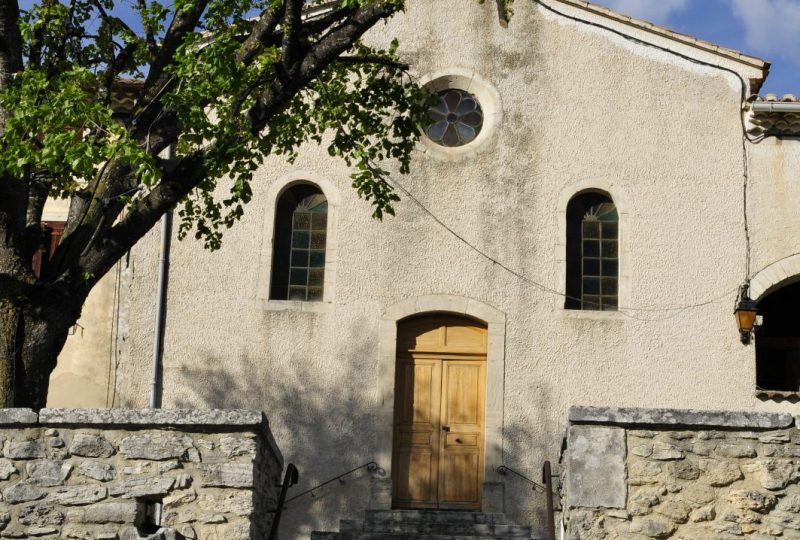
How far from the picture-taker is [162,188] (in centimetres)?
968

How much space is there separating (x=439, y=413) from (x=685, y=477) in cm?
584

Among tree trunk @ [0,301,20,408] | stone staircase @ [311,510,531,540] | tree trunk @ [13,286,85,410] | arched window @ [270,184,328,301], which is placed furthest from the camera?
arched window @ [270,184,328,301]

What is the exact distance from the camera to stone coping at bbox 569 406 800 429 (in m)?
8.36

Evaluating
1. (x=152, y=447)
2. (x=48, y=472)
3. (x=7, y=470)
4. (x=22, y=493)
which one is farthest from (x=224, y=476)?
(x=7, y=470)

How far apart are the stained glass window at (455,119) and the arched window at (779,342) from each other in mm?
4344

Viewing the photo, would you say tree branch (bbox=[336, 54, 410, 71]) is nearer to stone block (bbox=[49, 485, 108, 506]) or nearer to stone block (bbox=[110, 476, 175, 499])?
stone block (bbox=[110, 476, 175, 499])

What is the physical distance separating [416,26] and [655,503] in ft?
26.8

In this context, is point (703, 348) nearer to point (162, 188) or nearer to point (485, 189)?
point (485, 189)

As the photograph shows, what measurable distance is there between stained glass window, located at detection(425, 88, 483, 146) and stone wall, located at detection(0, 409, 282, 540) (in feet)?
22.8

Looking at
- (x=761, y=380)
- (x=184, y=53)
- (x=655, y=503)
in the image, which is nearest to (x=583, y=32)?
(x=761, y=380)

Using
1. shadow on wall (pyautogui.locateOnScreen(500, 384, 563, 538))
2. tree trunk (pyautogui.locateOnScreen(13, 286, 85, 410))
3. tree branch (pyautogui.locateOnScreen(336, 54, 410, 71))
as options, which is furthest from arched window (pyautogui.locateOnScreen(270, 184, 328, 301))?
tree trunk (pyautogui.locateOnScreen(13, 286, 85, 410))

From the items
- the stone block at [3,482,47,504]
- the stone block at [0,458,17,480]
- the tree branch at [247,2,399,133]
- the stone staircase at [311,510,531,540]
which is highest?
the tree branch at [247,2,399,133]

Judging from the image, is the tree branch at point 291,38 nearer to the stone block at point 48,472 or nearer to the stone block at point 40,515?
the stone block at point 48,472

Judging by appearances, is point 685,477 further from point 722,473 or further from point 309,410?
point 309,410
